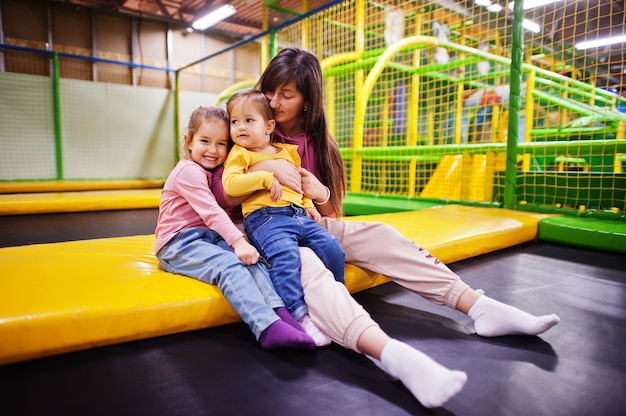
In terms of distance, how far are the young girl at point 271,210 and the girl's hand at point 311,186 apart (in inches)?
1.3

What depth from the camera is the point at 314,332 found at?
3.31ft

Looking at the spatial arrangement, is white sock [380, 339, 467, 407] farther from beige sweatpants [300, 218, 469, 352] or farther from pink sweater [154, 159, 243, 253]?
pink sweater [154, 159, 243, 253]

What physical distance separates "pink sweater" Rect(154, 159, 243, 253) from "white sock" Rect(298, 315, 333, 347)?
295mm

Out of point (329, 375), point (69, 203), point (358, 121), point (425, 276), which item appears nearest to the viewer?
point (329, 375)

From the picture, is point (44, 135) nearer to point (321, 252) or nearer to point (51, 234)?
point (51, 234)

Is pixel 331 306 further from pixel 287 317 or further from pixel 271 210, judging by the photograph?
pixel 271 210

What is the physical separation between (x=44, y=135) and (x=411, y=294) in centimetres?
634

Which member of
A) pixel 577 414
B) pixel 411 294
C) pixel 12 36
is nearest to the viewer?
pixel 577 414

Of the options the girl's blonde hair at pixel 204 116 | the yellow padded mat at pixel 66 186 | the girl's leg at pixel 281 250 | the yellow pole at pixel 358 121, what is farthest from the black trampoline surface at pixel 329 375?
the yellow padded mat at pixel 66 186

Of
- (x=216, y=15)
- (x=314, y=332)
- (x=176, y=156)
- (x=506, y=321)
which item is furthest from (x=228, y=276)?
(x=216, y=15)

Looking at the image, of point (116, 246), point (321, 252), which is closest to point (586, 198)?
point (321, 252)

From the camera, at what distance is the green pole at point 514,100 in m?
2.72

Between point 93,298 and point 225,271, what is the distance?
12.9 inches

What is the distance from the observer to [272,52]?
4066 millimetres
